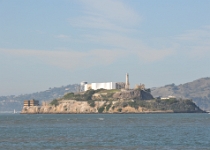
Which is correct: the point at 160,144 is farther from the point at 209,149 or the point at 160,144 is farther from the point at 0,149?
the point at 0,149

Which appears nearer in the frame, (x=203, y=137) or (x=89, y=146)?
(x=89, y=146)

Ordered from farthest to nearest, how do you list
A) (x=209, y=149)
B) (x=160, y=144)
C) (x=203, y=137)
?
(x=203, y=137)
(x=160, y=144)
(x=209, y=149)

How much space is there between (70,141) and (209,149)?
19.9 meters

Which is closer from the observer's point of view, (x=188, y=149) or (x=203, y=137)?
(x=188, y=149)

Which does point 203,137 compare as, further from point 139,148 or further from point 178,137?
point 139,148

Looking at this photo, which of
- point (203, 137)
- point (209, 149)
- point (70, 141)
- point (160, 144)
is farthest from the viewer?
point (203, 137)

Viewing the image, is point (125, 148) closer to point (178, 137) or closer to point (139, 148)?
point (139, 148)

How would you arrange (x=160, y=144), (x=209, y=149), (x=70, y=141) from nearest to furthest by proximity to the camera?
(x=209, y=149), (x=160, y=144), (x=70, y=141)

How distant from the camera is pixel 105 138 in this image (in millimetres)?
82562

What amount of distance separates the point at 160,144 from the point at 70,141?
12.5 m

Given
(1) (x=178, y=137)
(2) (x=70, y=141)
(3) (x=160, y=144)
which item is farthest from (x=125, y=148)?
(1) (x=178, y=137)

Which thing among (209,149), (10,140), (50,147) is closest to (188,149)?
(209,149)

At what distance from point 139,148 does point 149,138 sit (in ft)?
48.2

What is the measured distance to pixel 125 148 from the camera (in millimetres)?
68000
